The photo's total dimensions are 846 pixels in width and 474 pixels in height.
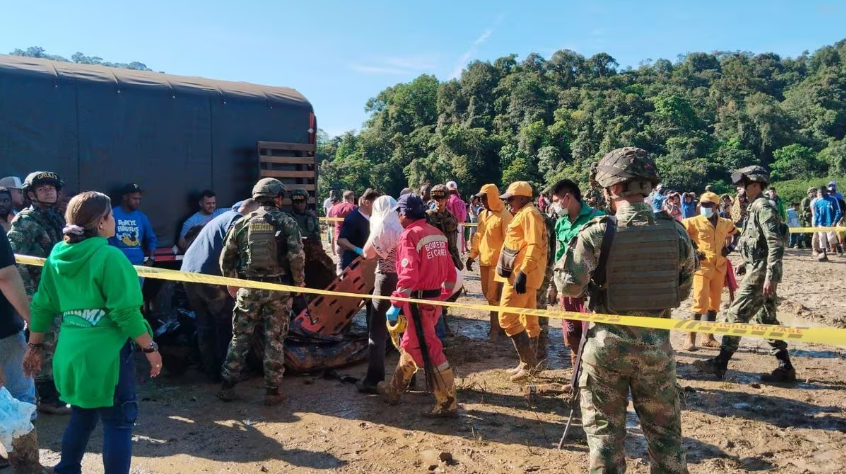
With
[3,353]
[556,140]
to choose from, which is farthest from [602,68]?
[3,353]

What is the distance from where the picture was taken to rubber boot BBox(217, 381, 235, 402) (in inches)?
208

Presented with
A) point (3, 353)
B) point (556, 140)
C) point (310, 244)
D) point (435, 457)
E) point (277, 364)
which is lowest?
point (435, 457)

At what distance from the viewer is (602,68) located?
237ft

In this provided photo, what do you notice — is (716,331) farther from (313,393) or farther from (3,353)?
(3,353)

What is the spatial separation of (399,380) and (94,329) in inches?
104

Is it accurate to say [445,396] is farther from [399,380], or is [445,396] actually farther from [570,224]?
[570,224]

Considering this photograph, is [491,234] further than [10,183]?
Yes

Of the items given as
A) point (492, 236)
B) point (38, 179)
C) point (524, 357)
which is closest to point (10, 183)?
point (38, 179)

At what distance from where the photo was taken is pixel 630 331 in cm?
298

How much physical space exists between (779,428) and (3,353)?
18.6 ft

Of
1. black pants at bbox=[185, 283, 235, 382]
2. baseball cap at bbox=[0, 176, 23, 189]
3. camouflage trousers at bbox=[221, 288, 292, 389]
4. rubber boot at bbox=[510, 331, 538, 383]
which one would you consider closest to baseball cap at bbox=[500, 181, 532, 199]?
rubber boot at bbox=[510, 331, 538, 383]

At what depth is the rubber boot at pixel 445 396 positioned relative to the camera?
4.74m

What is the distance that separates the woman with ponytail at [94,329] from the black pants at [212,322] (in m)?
2.49

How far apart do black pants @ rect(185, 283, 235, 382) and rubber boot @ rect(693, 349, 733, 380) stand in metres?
4.93
